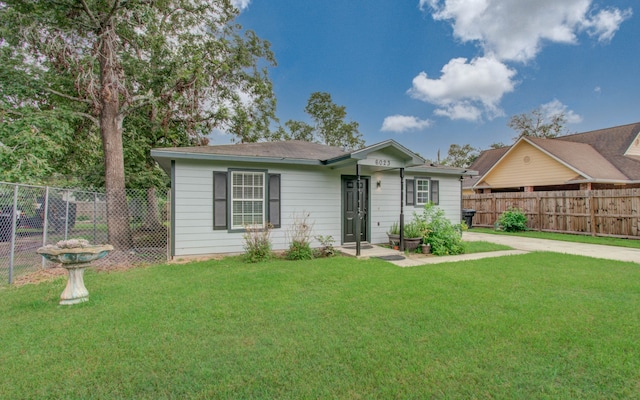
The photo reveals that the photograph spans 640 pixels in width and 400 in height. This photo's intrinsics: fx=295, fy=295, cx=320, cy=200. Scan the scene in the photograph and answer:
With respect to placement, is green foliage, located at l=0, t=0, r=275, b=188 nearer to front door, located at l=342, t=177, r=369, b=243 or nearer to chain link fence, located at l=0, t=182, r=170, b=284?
chain link fence, located at l=0, t=182, r=170, b=284

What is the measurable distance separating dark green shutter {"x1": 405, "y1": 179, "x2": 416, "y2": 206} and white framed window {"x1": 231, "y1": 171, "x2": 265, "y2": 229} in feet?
15.4

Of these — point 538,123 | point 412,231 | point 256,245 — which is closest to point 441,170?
point 412,231

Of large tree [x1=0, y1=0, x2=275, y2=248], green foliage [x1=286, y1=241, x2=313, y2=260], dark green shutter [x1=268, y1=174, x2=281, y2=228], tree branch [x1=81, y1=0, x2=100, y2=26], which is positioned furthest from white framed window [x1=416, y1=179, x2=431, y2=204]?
tree branch [x1=81, y1=0, x2=100, y2=26]

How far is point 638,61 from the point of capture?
1512 centimetres

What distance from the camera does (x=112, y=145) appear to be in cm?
805

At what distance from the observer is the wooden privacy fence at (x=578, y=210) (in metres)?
10.1

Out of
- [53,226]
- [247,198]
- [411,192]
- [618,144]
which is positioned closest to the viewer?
[247,198]

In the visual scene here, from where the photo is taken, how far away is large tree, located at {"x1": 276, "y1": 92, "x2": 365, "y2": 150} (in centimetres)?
2378

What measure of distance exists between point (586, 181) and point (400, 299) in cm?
1398

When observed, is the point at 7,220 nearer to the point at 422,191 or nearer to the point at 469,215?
the point at 422,191

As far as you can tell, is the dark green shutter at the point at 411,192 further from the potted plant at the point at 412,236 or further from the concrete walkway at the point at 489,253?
the concrete walkway at the point at 489,253

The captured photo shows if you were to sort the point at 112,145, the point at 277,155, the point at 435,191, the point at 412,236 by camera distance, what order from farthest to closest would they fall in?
the point at 435,191
the point at 112,145
the point at 412,236
the point at 277,155

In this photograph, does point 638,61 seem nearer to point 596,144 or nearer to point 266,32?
point 596,144

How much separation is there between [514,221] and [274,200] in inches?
434
